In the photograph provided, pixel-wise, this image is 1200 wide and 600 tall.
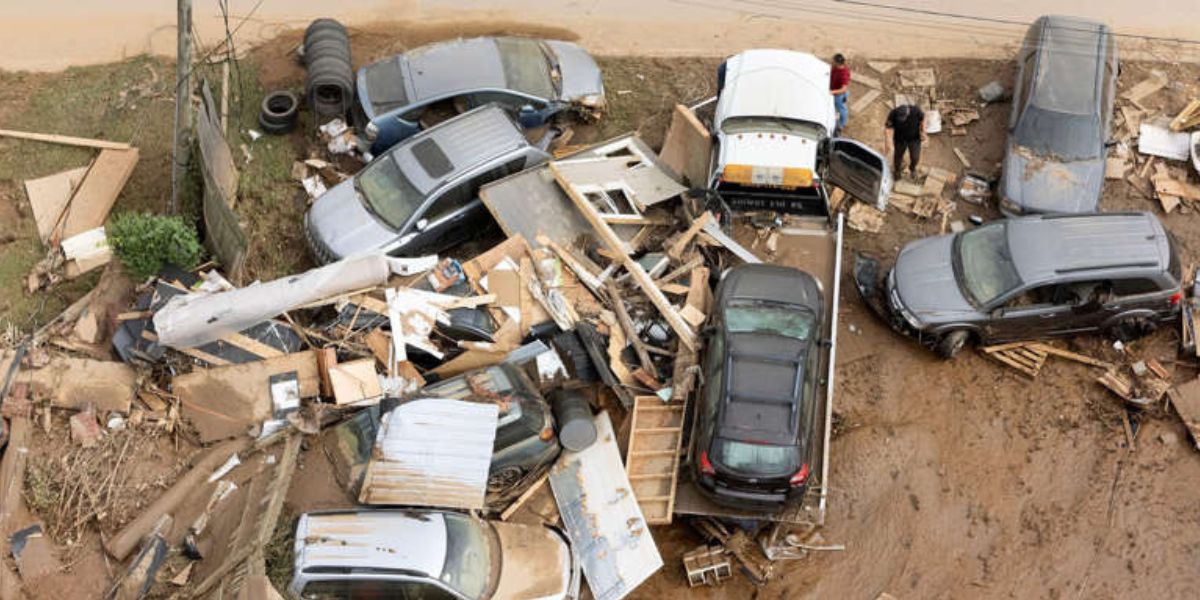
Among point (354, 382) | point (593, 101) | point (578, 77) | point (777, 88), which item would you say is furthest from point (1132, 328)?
point (354, 382)

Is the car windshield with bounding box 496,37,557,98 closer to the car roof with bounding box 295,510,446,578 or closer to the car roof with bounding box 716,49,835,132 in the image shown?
the car roof with bounding box 716,49,835,132

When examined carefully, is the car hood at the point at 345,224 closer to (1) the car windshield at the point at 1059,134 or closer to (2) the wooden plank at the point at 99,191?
(2) the wooden plank at the point at 99,191

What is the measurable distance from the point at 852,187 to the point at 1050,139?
2.72m

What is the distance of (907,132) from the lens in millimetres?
15273

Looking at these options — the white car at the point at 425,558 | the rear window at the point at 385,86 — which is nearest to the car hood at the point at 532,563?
the white car at the point at 425,558

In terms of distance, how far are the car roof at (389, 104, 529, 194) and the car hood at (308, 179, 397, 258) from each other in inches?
28.4

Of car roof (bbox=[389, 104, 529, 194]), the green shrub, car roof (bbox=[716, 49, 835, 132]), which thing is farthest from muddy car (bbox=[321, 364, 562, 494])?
car roof (bbox=[716, 49, 835, 132])

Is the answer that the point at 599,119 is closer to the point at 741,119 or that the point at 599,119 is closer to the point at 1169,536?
the point at 741,119

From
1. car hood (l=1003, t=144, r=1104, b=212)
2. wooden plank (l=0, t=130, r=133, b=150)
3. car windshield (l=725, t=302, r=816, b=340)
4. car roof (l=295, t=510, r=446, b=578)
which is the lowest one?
car roof (l=295, t=510, r=446, b=578)

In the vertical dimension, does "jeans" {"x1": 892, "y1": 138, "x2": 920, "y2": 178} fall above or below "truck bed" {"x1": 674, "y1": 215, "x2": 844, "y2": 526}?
above

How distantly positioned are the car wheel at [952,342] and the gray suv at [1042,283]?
0.01 m

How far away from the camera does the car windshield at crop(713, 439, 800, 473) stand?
12.1 metres

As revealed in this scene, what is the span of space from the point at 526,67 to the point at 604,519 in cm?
675

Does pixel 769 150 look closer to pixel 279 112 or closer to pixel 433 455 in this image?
pixel 433 455
